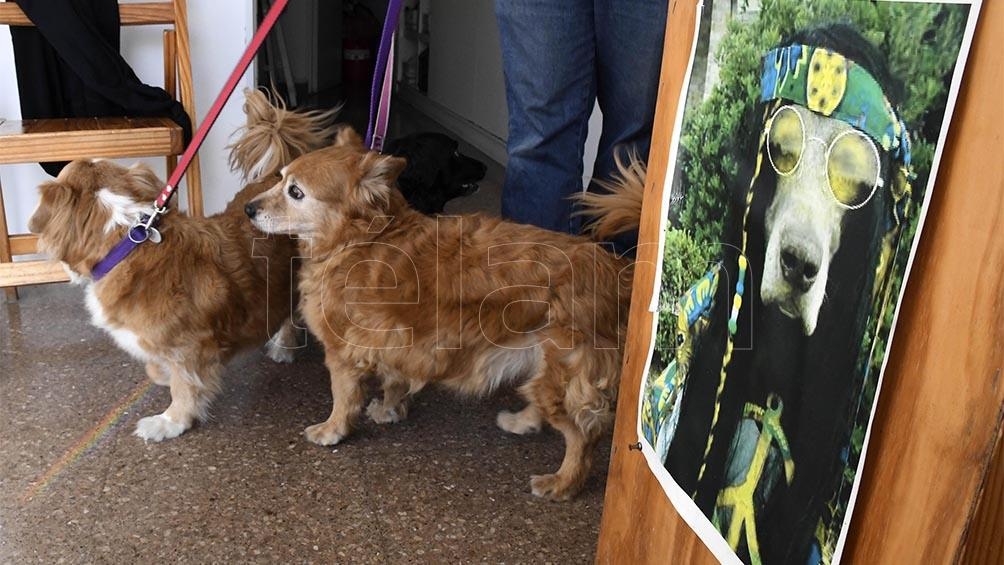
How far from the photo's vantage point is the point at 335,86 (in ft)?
23.9

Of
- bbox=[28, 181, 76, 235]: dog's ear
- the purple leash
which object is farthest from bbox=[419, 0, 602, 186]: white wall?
bbox=[28, 181, 76, 235]: dog's ear

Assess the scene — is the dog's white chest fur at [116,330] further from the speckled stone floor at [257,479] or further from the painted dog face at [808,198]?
the painted dog face at [808,198]

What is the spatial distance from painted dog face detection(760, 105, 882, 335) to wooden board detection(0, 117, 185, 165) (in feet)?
7.25

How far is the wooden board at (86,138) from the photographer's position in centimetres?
262

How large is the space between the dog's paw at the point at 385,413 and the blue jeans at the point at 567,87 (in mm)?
650

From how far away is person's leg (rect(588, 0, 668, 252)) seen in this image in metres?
2.19

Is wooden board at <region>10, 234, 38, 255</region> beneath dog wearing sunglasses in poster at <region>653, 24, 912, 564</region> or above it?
beneath

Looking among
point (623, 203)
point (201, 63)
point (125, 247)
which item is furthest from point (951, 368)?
point (201, 63)

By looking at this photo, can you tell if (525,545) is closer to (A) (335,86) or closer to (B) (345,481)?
(B) (345,481)

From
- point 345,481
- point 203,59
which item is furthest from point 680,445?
point 203,59

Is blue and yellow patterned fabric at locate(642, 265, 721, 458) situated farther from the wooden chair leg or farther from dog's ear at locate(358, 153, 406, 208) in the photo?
the wooden chair leg

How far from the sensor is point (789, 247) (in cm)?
109

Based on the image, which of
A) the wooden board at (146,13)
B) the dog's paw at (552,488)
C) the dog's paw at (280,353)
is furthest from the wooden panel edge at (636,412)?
the wooden board at (146,13)

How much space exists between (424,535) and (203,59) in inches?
79.4
